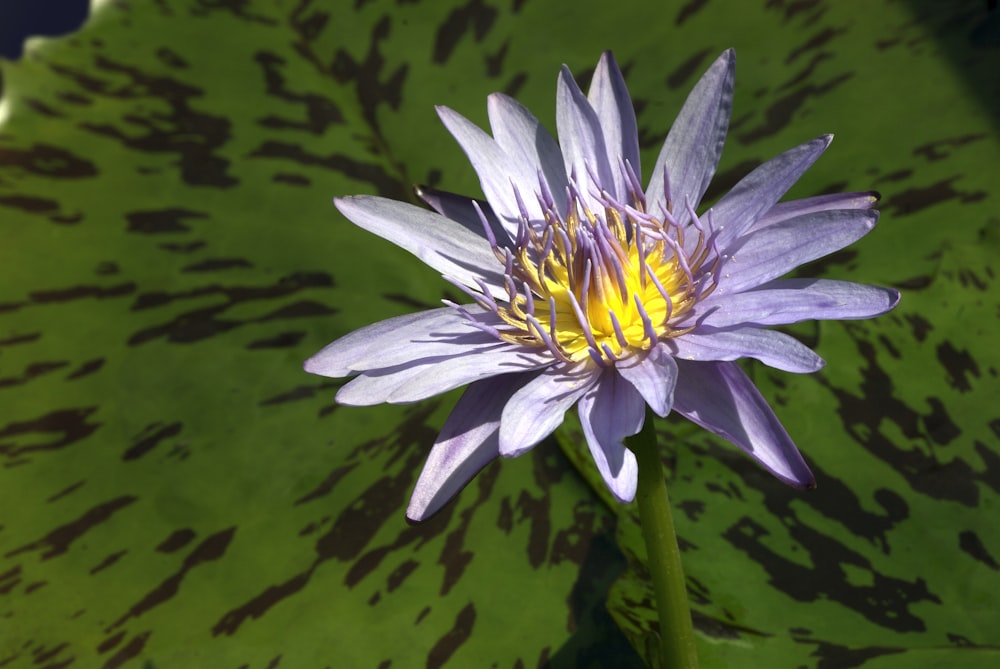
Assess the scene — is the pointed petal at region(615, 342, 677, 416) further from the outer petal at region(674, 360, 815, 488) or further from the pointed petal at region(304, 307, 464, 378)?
the pointed petal at region(304, 307, 464, 378)

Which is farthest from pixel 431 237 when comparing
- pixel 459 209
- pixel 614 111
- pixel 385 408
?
pixel 385 408

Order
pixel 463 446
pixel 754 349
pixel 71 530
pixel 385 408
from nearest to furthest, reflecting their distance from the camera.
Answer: pixel 754 349, pixel 463 446, pixel 71 530, pixel 385 408

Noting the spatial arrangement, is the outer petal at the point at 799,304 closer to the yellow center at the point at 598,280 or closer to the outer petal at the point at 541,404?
the yellow center at the point at 598,280

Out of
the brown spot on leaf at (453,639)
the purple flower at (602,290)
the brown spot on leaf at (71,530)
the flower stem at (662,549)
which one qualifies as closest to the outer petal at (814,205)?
the purple flower at (602,290)

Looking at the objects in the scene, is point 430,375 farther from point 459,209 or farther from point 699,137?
point 699,137

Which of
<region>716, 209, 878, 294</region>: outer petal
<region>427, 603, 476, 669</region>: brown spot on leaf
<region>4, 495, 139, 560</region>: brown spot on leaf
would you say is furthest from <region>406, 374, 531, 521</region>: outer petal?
<region>4, 495, 139, 560</region>: brown spot on leaf

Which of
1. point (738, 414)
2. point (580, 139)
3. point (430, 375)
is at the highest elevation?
point (580, 139)
